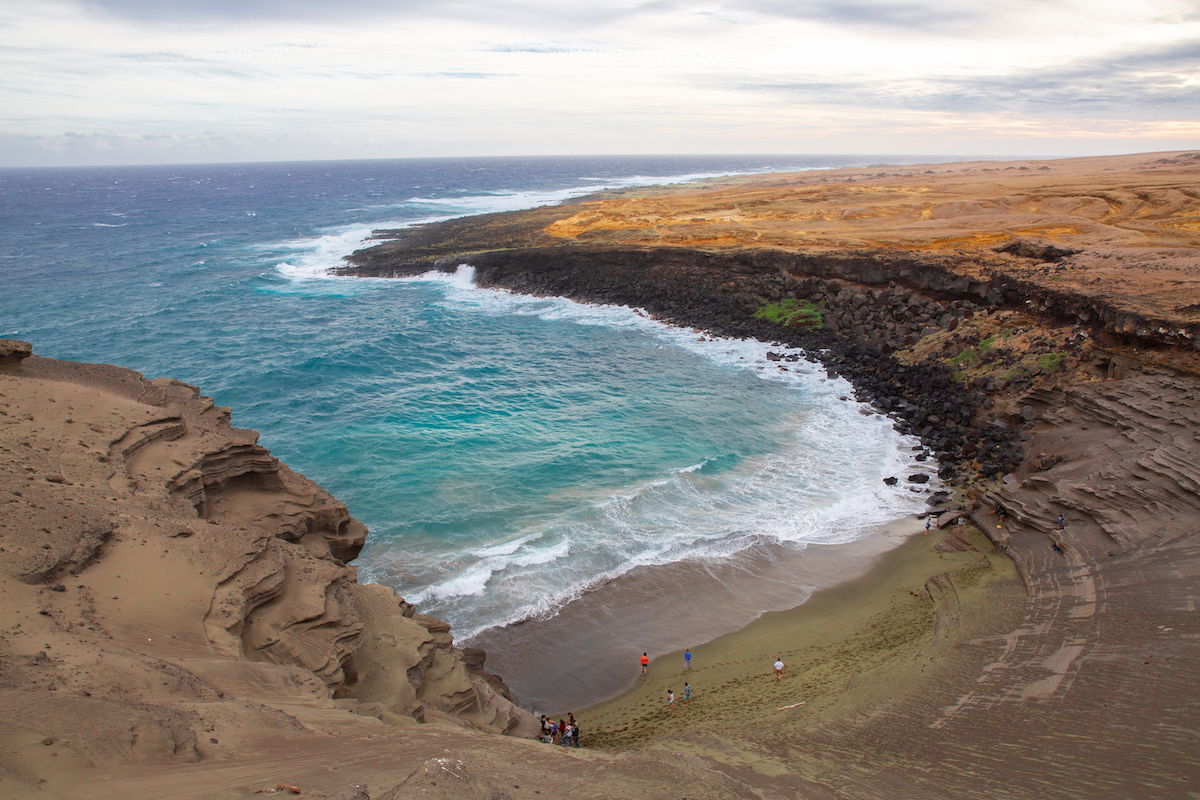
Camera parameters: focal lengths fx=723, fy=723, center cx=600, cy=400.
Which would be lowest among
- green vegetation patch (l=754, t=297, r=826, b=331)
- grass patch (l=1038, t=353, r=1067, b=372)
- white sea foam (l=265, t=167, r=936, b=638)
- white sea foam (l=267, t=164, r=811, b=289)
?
white sea foam (l=265, t=167, r=936, b=638)

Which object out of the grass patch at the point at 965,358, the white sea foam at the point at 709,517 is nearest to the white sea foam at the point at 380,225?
the white sea foam at the point at 709,517

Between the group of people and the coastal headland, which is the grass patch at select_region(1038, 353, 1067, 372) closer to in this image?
the coastal headland

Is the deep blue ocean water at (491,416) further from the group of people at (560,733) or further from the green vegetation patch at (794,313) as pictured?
the group of people at (560,733)

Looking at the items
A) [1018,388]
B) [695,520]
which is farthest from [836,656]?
[1018,388]

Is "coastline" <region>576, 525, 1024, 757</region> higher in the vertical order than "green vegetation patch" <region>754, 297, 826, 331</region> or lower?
lower

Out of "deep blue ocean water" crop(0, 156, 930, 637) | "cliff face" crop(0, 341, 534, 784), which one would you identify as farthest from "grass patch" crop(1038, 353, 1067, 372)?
"cliff face" crop(0, 341, 534, 784)

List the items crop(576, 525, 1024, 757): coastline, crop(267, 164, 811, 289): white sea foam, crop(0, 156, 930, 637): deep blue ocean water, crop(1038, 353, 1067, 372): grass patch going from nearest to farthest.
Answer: crop(576, 525, 1024, 757): coastline, crop(0, 156, 930, 637): deep blue ocean water, crop(1038, 353, 1067, 372): grass patch, crop(267, 164, 811, 289): white sea foam

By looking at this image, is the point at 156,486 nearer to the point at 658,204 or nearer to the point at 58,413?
the point at 58,413
